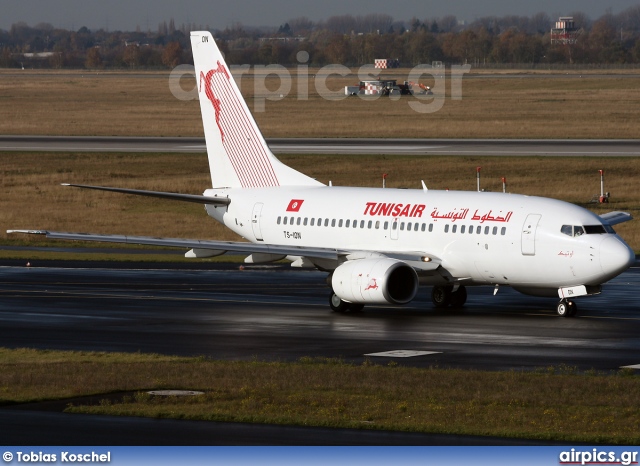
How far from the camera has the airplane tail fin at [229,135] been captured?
170ft

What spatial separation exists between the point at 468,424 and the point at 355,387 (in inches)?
188

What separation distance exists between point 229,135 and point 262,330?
14.0 m

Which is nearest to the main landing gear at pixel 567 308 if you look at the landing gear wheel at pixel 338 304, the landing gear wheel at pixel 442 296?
the landing gear wheel at pixel 442 296

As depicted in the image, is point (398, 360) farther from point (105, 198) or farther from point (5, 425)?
point (105, 198)

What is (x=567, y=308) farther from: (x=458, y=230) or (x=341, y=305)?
(x=341, y=305)

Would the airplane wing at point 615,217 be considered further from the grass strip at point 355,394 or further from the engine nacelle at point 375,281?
the grass strip at point 355,394

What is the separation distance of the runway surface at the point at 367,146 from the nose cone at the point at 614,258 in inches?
2273

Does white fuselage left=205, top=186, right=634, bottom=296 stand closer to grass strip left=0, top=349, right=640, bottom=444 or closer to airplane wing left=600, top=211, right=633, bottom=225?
airplane wing left=600, top=211, right=633, bottom=225

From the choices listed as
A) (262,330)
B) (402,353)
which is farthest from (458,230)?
(402,353)

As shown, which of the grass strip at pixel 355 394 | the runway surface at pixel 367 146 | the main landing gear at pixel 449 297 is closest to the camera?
the grass strip at pixel 355 394

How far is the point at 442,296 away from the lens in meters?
47.1

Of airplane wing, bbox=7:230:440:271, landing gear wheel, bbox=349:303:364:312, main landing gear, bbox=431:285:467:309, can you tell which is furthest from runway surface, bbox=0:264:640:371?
airplane wing, bbox=7:230:440:271

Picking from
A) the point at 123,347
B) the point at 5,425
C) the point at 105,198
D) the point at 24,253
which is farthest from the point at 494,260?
the point at 105,198

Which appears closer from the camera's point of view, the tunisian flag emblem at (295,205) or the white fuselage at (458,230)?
the white fuselage at (458,230)
